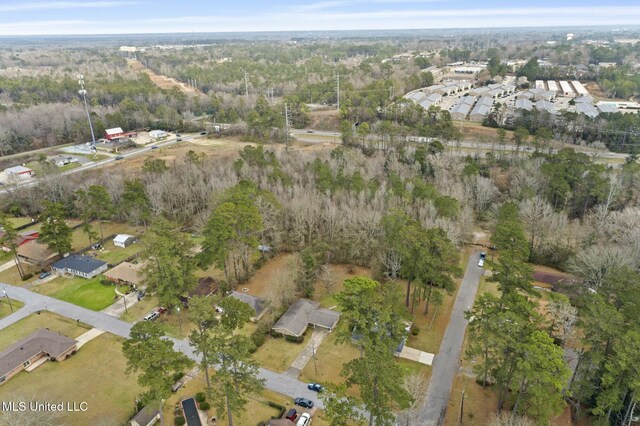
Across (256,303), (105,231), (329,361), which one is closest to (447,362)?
(329,361)

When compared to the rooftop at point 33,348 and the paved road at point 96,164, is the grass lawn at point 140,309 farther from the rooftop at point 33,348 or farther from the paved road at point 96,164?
the paved road at point 96,164

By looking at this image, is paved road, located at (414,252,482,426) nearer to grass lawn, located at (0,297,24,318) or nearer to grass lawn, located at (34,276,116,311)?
grass lawn, located at (34,276,116,311)

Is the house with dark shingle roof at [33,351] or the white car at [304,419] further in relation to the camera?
the house with dark shingle roof at [33,351]

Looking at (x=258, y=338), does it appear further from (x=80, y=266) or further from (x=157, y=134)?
(x=157, y=134)

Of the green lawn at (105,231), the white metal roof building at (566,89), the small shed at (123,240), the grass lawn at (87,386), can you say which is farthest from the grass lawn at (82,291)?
the white metal roof building at (566,89)

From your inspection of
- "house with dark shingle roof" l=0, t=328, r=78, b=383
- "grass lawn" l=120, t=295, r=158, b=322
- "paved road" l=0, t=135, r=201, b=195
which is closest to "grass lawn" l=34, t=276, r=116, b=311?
"grass lawn" l=120, t=295, r=158, b=322
